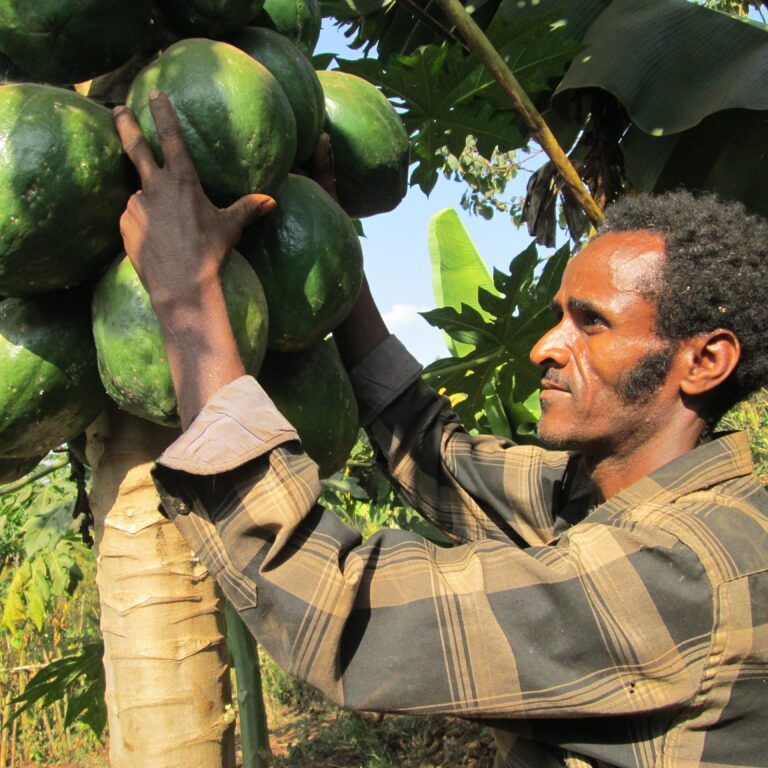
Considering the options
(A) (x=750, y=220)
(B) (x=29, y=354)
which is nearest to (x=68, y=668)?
(B) (x=29, y=354)

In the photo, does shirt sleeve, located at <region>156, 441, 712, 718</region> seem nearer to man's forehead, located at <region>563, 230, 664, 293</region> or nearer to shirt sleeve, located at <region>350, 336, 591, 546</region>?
man's forehead, located at <region>563, 230, 664, 293</region>

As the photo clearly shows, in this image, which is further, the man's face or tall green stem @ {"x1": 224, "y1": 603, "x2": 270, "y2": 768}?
tall green stem @ {"x1": 224, "y1": 603, "x2": 270, "y2": 768}

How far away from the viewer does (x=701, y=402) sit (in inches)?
64.0

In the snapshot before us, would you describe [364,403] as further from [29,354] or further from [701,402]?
[29,354]

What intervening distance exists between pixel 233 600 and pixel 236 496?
0.14 metres

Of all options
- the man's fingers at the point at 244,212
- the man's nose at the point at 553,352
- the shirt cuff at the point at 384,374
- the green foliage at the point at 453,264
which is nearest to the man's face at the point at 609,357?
the man's nose at the point at 553,352

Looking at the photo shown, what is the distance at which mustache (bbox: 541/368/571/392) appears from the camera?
164 centimetres

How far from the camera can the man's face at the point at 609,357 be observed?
157 cm

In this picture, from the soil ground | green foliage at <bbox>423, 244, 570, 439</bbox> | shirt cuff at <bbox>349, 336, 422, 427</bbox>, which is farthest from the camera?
the soil ground

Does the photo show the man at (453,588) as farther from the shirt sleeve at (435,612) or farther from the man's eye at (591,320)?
the man's eye at (591,320)

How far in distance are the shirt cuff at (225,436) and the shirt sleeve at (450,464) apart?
80 centimetres

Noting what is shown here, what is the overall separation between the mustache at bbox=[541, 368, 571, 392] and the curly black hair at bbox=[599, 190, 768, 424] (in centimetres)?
19

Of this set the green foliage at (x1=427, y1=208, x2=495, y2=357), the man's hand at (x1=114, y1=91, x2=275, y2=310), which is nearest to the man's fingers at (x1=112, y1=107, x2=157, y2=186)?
the man's hand at (x1=114, y1=91, x2=275, y2=310)

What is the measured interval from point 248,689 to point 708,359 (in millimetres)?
1739
